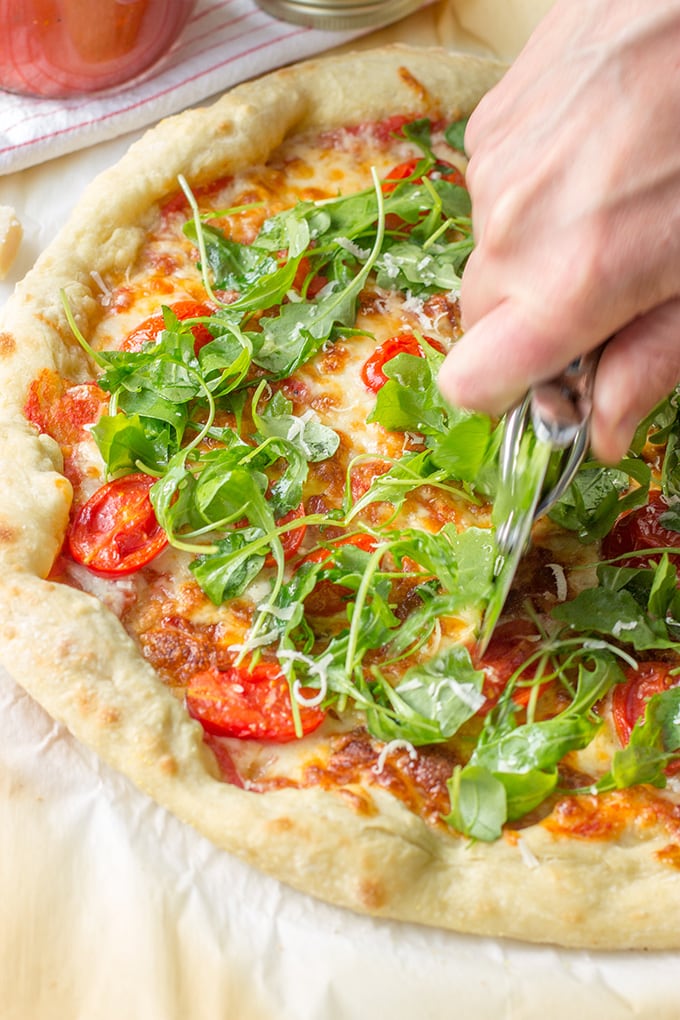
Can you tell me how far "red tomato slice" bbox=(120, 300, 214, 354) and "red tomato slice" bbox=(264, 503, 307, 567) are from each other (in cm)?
64

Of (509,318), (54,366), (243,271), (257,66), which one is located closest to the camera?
(509,318)

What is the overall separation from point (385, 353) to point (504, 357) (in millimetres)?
1317

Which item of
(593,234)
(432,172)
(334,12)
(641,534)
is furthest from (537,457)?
(334,12)

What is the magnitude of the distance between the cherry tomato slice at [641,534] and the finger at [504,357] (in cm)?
105

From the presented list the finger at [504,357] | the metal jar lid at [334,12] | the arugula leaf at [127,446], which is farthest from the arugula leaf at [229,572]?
the metal jar lid at [334,12]

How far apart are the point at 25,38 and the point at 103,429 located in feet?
5.29

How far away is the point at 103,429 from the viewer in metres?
3.00

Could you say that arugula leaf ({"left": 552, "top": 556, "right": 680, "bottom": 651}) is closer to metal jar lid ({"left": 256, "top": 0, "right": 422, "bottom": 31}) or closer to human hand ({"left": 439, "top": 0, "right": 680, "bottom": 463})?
human hand ({"left": 439, "top": 0, "right": 680, "bottom": 463})

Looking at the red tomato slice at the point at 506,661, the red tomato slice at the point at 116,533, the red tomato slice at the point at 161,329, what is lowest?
the red tomato slice at the point at 506,661

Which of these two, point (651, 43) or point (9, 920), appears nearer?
point (651, 43)

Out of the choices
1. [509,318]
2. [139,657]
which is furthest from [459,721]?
[509,318]

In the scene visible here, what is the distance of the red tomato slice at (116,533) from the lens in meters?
2.91

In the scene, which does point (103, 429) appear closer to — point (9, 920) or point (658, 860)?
point (9, 920)

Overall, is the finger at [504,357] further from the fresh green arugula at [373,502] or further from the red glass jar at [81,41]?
the red glass jar at [81,41]
